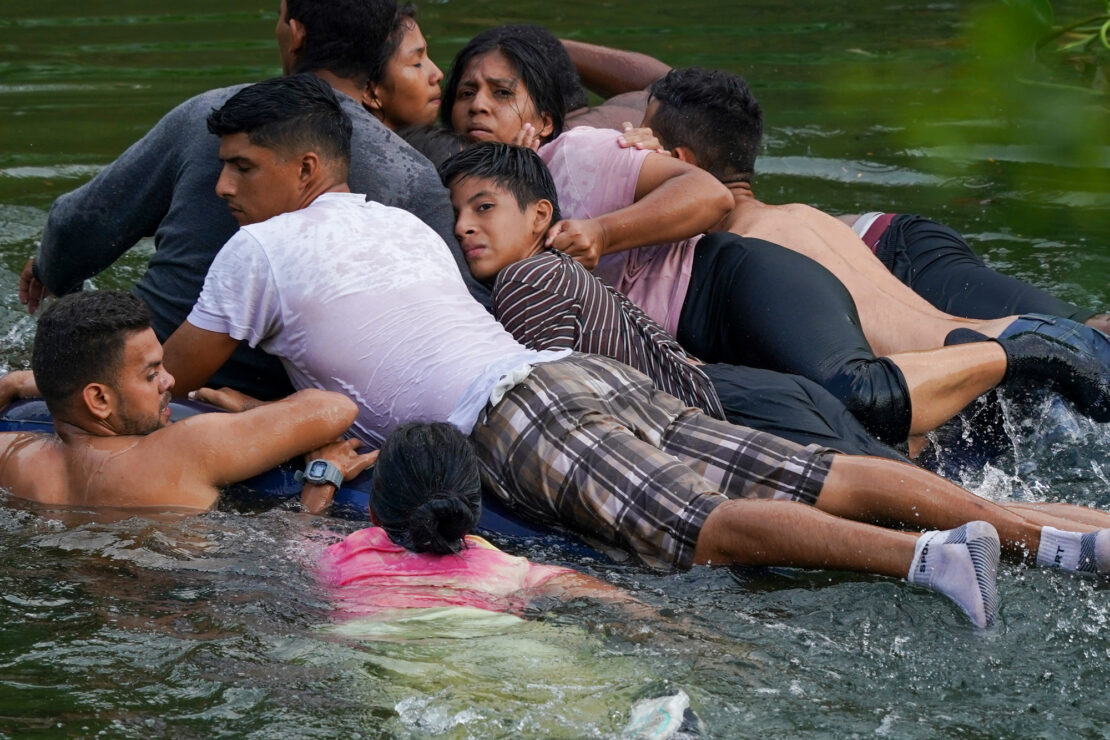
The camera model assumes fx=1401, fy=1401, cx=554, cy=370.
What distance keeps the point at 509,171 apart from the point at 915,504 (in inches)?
69.3

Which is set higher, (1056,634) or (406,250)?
(406,250)

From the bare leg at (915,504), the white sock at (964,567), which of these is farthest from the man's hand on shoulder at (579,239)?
the white sock at (964,567)

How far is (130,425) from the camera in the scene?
4.04 metres

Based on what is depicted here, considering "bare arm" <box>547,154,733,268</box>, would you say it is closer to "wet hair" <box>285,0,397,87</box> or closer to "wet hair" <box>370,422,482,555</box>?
"wet hair" <box>285,0,397,87</box>

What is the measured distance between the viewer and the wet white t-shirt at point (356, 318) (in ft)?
13.3

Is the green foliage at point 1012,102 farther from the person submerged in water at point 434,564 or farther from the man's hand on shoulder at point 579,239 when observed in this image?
the man's hand on shoulder at point 579,239

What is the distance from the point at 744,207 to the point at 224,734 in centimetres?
337

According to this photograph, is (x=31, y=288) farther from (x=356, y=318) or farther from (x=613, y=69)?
(x=613, y=69)

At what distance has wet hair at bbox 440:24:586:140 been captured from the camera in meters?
5.66

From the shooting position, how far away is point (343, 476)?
413 centimetres

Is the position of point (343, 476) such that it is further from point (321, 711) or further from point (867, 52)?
point (867, 52)

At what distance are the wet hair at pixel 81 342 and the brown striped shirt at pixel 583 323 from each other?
1.10 meters

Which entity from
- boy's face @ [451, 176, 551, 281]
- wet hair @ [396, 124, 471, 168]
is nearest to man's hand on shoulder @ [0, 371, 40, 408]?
boy's face @ [451, 176, 551, 281]

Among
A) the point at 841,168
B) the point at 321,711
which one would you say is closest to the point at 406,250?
the point at 321,711
